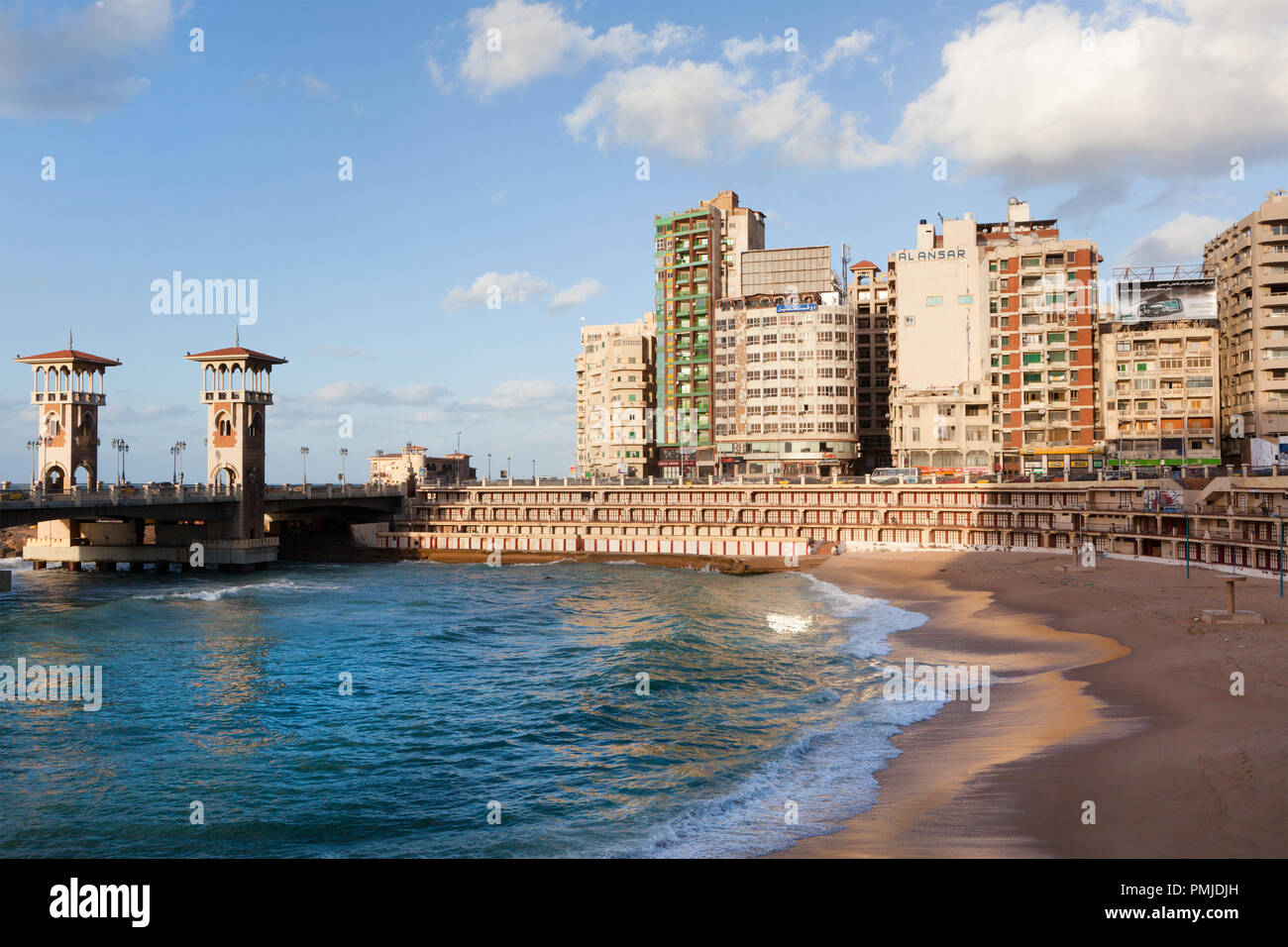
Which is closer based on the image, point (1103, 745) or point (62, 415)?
point (1103, 745)

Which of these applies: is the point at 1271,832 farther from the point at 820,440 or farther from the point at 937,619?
the point at 820,440

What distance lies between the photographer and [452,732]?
39938mm

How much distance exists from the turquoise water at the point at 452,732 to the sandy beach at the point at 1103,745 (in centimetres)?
243

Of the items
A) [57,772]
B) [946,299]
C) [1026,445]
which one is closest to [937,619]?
[57,772]

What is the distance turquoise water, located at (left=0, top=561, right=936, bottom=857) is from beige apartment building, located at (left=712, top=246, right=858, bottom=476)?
85.5 metres

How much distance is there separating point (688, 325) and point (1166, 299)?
287 feet

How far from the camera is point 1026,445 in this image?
455 ft

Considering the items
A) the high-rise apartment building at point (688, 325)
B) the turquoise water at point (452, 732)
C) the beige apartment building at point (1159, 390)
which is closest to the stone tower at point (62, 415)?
the turquoise water at point (452, 732)

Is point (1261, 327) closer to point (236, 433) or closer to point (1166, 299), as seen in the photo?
point (1166, 299)

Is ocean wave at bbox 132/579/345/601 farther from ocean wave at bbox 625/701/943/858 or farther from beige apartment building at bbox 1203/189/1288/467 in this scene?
beige apartment building at bbox 1203/189/1288/467

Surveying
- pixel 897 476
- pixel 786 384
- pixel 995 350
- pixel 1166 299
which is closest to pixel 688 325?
pixel 786 384

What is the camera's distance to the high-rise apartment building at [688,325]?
183875 mm

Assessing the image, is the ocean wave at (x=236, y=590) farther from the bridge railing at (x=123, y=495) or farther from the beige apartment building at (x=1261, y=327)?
the beige apartment building at (x=1261, y=327)
